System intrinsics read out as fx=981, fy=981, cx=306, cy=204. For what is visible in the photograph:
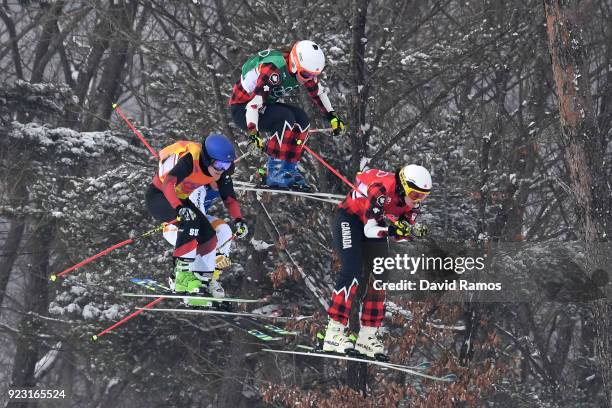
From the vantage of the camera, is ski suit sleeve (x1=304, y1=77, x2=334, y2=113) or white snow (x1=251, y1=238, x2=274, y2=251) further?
white snow (x1=251, y1=238, x2=274, y2=251)

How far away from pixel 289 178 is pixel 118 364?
8.28 meters

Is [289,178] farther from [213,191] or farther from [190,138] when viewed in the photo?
[190,138]

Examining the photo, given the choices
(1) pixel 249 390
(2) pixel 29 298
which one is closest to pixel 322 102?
(1) pixel 249 390

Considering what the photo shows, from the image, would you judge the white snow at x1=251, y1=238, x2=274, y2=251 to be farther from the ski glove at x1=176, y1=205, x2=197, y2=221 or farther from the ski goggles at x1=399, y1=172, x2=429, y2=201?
the ski goggles at x1=399, y1=172, x2=429, y2=201

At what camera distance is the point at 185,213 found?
9.84 m

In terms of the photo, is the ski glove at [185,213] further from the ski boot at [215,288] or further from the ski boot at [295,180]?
the ski boot at [295,180]

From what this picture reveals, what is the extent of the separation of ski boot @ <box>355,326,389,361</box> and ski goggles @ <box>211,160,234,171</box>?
220 cm

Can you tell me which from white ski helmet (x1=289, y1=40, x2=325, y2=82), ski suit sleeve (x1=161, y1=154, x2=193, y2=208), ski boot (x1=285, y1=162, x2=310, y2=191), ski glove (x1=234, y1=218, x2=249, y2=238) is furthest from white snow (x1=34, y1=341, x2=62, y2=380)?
ski suit sleeve (x1=161, y1=154, x2=193, y2=208)

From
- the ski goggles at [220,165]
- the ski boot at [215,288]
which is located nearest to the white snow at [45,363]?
the ski boot at [215,288]

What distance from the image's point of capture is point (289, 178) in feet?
38.3

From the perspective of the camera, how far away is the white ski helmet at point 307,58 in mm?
10602

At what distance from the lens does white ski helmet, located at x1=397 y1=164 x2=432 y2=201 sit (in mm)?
9391

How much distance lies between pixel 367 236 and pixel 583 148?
Answer: 3298 mm

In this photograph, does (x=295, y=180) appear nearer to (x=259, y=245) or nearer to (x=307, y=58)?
(x=307, y=58)
